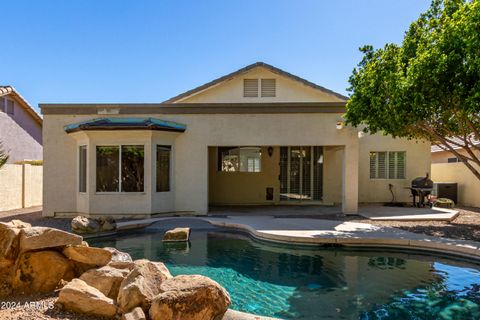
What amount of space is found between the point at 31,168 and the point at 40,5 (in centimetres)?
833

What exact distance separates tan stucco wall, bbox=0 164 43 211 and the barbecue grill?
19.5m

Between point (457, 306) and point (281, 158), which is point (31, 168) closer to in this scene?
point (281, 158)

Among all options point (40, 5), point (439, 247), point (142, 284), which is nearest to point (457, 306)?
point (439, 247)

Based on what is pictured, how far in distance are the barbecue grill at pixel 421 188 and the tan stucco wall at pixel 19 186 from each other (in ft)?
63.9

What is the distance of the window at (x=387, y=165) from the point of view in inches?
656

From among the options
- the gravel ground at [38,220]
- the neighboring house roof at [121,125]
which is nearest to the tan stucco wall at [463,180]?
the neighboring house roof at [121,125]

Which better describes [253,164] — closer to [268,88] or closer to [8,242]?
[268,88]

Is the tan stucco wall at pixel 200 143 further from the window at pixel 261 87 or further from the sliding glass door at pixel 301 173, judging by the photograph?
the window at pixel 261 87

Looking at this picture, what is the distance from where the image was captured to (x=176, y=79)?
68.2 ft

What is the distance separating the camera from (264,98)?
18109 mm

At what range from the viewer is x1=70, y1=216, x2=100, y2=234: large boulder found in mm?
9625

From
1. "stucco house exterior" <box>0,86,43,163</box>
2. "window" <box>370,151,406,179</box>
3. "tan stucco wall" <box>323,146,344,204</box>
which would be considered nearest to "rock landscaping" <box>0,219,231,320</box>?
"tan stucco wall" <box>323,146,344,204</box>

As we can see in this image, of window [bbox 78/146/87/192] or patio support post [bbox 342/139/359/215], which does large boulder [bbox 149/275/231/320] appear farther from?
window [bbox 78/146/87/192]

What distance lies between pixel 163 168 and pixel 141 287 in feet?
29.2
